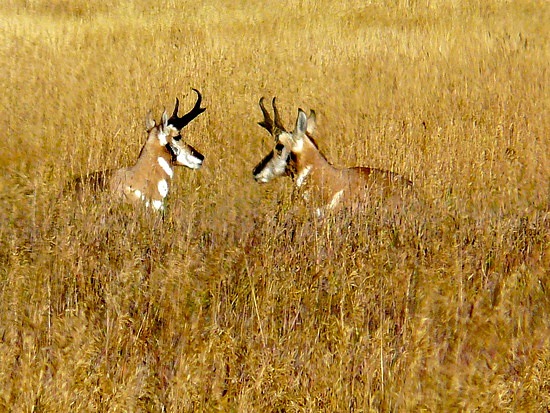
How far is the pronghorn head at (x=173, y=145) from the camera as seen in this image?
688 cm

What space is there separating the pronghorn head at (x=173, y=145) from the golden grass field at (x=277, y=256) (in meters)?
0.18

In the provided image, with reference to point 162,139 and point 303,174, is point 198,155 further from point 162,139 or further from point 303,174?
point 303,174

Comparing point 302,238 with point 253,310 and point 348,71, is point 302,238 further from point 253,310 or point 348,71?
point 348,71

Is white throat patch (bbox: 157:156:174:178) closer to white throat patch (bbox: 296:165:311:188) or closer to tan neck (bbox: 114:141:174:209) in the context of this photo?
tan neck (bbox: 114:141:174:209)

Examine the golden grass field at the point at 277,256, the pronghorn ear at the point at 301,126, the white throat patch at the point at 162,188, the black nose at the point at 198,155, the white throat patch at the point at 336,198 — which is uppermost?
the pronghorn ear at the point at 301,126

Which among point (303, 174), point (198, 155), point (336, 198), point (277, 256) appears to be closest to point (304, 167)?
point (303, 174)

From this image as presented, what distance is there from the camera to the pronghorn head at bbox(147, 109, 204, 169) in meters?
6.88

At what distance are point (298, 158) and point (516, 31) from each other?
18.4 ft

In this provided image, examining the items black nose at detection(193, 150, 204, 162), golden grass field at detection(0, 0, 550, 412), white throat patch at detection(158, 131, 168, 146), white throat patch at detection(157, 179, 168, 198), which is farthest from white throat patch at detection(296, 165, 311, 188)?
white throat patch at detection(158, 131, 168, 146)

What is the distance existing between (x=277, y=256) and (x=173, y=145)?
328 centimetres

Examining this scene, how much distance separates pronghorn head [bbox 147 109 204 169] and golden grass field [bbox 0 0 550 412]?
178 millimetres

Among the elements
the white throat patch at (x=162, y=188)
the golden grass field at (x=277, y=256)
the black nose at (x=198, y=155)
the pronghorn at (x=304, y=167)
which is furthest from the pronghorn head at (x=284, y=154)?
the white throat patch at (x=162, y=188)

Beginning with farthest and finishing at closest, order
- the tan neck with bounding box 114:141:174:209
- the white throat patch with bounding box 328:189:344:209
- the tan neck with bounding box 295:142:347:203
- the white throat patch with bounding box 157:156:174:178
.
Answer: the white throat patch with bounding box 157:156:174:178, the tan neck with bounding box 114:141:174:209, the tan neck with bounding box 295:142:347:203, the white throat patch with bounding box 328:189:344:209

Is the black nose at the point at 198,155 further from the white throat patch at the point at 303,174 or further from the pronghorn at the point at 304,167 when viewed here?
the white throat patch at the point at 303,174
